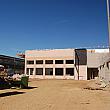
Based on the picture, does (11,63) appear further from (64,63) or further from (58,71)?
(64,63)

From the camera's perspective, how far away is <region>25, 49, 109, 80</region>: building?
209ft

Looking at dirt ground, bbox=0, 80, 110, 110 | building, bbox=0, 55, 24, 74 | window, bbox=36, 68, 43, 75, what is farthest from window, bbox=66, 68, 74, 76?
dirt ground, bbox=0, 80, 110, 110

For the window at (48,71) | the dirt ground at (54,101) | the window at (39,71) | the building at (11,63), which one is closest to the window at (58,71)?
the window at (48,71)

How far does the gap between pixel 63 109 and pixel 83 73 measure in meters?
52.2

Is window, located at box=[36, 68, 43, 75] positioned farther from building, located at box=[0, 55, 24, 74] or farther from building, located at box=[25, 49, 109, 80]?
building, located at box=[0, 55, 24, 74]

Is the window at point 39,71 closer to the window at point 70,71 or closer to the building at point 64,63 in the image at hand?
the building at point 64,63

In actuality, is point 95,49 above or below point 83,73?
above

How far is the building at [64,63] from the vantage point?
63844mm

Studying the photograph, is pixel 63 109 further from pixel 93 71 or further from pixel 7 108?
pixel 93 71

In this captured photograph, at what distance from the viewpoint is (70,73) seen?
66000 mm

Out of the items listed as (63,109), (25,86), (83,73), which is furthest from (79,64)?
(63,109)

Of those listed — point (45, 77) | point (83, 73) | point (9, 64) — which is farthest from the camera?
point (9, 64)

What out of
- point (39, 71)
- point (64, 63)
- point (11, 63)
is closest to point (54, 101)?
point (64, 63)

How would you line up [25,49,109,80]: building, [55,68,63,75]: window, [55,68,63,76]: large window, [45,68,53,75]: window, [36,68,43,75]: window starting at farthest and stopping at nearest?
[36,68,43,75]: window
[45,68,53,75]: window
[55,68,63,75]: window
[55,68,63,76]: large window
[25,49,109,80]: building
